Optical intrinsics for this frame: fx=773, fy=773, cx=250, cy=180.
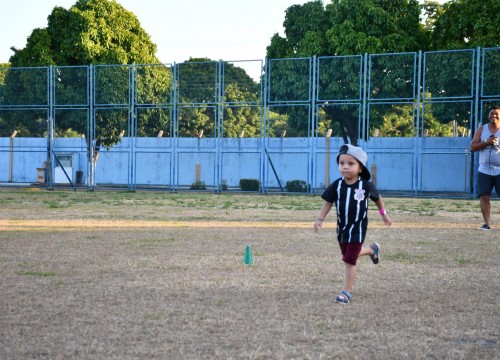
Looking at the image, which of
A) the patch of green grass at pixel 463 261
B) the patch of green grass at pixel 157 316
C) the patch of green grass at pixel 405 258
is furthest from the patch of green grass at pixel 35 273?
the patch of green grass at pixel 463 261

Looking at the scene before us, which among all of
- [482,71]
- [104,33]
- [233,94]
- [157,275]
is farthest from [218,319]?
[104,33]

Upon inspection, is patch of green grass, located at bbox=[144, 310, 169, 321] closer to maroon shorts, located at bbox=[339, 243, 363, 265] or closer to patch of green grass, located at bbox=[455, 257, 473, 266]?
maroon shorts, located at bbox=[339, 243, 363, 265]

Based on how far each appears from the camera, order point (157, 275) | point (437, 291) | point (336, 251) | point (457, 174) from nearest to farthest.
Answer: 1. point (437, 291)
2. point (157, 275)
3. point (336, 251)
4. point (457, 174)

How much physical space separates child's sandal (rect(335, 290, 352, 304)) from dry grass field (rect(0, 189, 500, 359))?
8cm

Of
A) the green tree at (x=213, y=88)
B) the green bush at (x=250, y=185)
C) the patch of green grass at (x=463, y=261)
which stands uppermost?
the green tree at (x=213, y=88)

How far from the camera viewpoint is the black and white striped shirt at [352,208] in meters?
6.23

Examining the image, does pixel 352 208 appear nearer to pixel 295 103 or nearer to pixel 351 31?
pixel 295 103

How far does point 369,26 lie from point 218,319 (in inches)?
1161

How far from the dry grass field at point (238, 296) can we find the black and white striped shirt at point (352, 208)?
0.50 meters

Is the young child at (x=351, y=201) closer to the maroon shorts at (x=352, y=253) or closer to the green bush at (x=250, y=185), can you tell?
the maroon shorts at (x=352, y=253)

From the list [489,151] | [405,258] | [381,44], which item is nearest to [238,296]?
[405,258]

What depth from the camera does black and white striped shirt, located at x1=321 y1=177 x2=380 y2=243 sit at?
623 centimetres

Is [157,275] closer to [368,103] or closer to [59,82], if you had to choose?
[368,103]

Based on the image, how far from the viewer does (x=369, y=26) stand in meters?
33.2
